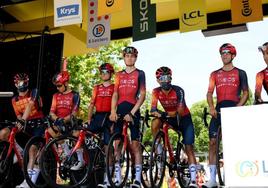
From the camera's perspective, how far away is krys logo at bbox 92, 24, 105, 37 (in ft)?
27.8

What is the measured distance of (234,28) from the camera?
31.6 ft

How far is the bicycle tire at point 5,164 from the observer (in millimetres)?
6934

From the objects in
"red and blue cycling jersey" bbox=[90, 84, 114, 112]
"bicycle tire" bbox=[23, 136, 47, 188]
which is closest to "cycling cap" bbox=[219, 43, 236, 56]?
"red and blue cycling jersey" bbox=[90, 84, 114, 112]

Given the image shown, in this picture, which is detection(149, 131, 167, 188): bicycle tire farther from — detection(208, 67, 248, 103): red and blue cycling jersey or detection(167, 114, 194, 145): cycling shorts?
detection(208, 67, 248, 103): red and blue cycling jersey

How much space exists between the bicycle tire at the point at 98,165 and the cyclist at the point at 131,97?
40 centimetres

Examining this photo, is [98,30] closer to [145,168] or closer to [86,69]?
[145,168]

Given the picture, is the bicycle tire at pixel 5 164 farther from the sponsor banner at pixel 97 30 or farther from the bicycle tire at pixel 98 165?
the sponsor banner at pixel 97 30

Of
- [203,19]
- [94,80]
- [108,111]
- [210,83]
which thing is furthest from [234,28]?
[94,80]

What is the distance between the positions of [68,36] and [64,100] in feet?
13.7

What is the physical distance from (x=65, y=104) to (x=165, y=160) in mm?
1951

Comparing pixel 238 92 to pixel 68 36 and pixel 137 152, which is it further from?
pixel 68 36

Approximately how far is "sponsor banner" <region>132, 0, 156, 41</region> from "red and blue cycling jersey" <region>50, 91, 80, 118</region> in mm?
1630

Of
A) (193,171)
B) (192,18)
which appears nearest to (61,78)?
(192,18)

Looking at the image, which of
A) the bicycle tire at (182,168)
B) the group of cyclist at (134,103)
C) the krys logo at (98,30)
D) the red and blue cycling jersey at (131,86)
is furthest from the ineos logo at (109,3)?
the bicycle tire at (182,168)
